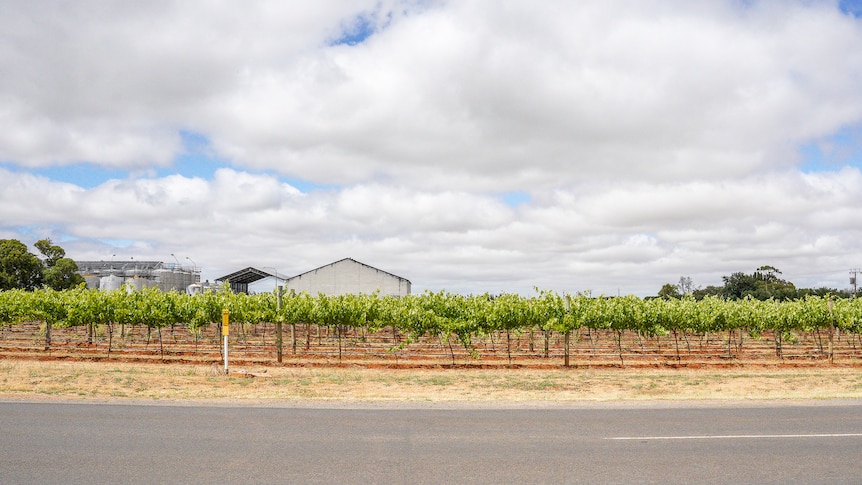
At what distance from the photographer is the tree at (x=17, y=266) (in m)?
66.8

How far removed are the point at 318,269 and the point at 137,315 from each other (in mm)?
29541

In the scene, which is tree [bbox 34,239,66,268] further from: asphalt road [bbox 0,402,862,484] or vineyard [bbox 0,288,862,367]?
asphalt road [bbox 0,402,862,484]

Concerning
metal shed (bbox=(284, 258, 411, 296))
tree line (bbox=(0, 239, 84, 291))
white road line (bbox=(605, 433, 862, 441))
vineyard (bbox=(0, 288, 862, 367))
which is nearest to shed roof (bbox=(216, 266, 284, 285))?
metal shed (bbox=(284, 258, 411, 296))

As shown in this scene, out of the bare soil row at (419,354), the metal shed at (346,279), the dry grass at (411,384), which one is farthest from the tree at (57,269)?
the dry grass at (411,384)

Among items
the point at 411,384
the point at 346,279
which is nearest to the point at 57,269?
the point at 346,279

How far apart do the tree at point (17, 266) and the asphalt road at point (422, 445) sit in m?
64.1

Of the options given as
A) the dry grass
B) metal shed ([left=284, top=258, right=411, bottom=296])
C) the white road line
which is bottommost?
the dry grass

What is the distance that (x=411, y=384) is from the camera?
19609mm

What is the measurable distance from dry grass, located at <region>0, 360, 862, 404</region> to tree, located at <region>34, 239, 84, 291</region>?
50399mm

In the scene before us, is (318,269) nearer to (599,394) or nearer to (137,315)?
(137,315)

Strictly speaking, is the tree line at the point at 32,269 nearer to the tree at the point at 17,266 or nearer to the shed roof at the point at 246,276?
the tree at the point at 17,266

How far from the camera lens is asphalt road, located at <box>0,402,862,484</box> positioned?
7.51 m

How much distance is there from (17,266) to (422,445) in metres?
73.4

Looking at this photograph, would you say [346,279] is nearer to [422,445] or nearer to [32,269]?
[32,269]
